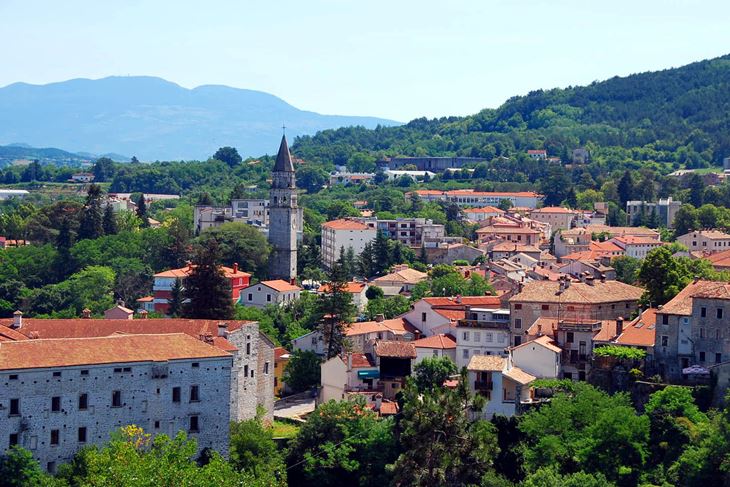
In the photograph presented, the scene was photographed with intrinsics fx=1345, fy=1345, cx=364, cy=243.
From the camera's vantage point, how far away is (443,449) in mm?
44781

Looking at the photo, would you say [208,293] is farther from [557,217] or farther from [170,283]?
[557,217]

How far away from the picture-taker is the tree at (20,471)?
3988 centimetres

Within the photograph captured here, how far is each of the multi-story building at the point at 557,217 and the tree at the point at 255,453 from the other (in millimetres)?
78411

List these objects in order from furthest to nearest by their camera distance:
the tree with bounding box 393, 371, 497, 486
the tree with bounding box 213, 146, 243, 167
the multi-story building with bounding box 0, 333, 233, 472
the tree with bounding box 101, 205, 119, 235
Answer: the tree with bounding box 213, 146, 243, 167 → the tree with bounding box 101, 205, 119, 235 → the tree with bounding box 393, 371, 497, 486 → the multi-story building with bounding box 0, 333, 233, 472

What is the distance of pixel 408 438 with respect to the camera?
4522 centimetres

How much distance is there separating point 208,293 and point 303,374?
663 cm

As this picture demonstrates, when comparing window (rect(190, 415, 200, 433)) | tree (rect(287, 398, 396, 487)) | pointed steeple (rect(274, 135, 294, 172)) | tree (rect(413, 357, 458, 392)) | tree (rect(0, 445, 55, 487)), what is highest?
pointed steeple (rect(274, 135, 294, 172))

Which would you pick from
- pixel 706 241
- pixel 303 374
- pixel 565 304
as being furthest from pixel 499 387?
pixel 706 241

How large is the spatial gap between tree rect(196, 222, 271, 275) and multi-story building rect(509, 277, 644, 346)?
103 feet

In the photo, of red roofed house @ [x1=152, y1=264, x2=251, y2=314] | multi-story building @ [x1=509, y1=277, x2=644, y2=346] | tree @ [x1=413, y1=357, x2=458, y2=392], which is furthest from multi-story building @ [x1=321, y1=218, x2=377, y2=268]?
tree @ [x1=413, y1=357, x2=458, y2=392]

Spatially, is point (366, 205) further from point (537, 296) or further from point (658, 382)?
point (658, 382)

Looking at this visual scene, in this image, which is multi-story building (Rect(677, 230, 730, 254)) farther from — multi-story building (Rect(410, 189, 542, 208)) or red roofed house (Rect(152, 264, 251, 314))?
multi-story building (Rect(410, 189, 542, 208))

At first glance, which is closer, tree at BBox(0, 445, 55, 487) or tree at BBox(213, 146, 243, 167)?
tree at BBox(0, 445, 55, 487)

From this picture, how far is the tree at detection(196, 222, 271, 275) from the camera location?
84.4 m
